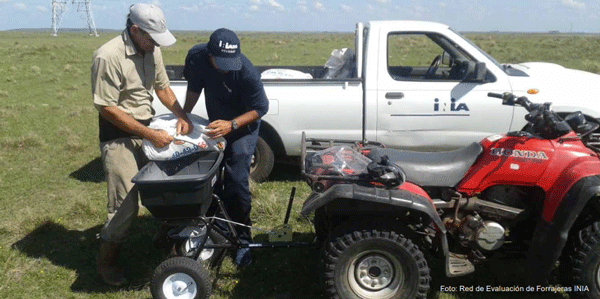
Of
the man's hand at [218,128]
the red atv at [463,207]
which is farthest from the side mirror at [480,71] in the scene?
the man's hand at [218,128]

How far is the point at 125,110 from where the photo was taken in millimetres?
4008

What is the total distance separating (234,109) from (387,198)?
4.94ft

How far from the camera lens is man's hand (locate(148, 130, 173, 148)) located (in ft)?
12.6

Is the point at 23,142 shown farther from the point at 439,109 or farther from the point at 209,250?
the point at 439,109

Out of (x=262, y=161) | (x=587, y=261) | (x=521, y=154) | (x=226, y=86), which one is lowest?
(x=262, y=161)

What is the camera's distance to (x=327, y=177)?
3.45 m

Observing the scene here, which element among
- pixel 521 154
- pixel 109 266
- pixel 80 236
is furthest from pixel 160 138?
pixel 521 154

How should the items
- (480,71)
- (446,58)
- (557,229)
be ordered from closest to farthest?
(557,229)
(480,71)
(446,58)

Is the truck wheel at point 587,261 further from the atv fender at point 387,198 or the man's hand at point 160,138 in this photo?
the man's hand at point 160,138

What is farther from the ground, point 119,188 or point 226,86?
point 226,86

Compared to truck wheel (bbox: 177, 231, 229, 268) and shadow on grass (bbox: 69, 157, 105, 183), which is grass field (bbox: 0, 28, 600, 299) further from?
truck wheel (bbox: 177, 231, 229, 268)

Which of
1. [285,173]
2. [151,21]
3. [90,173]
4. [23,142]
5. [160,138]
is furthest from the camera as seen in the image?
[23,142]

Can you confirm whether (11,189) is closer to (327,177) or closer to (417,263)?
(327,177)

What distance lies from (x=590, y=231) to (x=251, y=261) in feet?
8.24
